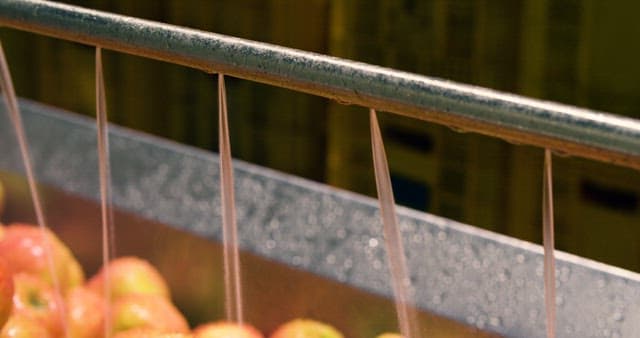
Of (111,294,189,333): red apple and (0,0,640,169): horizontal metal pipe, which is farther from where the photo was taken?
(111,294,189,333): red apple

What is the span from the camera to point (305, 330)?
82 cm

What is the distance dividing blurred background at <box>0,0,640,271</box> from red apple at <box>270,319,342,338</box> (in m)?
1.20

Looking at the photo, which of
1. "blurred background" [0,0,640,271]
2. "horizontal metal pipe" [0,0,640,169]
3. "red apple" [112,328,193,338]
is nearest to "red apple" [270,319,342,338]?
"red apple" [112,328,193,338]

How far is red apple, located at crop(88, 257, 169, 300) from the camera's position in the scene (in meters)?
0.97

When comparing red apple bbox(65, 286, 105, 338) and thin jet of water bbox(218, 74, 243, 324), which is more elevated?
red apple bbox(65, 286, 105, 338)

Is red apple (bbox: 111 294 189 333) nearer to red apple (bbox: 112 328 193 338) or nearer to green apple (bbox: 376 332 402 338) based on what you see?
red apple (bbox: 112 328 193 338)

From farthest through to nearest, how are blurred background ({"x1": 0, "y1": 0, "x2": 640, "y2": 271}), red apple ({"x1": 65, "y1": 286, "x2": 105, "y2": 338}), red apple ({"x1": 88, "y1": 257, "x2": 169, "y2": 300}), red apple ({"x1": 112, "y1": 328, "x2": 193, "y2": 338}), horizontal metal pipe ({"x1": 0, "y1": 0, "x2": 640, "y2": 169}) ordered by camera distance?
blurred background ({"x1": 0, "y1": 0, "x2": 640, "y2": 271})
red apple ({"x1": 88, "y1": 257, "x2": 169, "y2": 300})
red apple ({"x1": 65, "y1": 286, "x2": 105, "y2": 338})
red apple ({"x1": 112, "y1": 328, "x2": 193, "y2": 338})
horizontal metal pipe ({"x1": 0, "y1": 0, "x2": 640, "y2": 169})

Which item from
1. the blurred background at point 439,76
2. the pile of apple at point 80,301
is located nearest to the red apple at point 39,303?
the pile of apple at point 80,301

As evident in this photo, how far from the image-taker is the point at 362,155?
233cm

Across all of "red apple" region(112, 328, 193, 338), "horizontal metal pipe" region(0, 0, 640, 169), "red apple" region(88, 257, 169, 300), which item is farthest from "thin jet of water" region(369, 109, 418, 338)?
"red apple" region(88, 257, 169, 300)

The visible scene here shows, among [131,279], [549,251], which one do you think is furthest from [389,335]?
[131,279]

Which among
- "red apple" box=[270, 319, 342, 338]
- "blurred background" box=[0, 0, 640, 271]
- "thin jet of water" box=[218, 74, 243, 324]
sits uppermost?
"blurred background" box=[0, 0, 640, 271]

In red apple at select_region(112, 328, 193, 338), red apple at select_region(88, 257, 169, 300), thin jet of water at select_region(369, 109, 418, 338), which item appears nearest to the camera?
thin jet of water at select_region(369, 109, 418, 338)

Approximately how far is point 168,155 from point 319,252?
380 mm
